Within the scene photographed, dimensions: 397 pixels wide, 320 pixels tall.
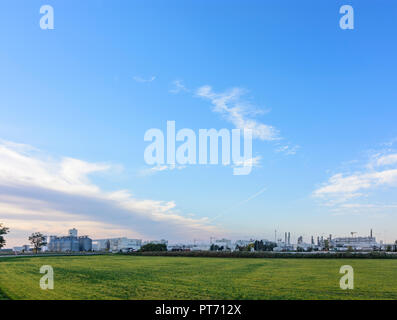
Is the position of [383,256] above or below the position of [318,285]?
below

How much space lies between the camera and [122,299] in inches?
698

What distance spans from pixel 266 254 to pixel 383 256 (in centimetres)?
2539

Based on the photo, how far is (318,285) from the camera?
76.9ft
